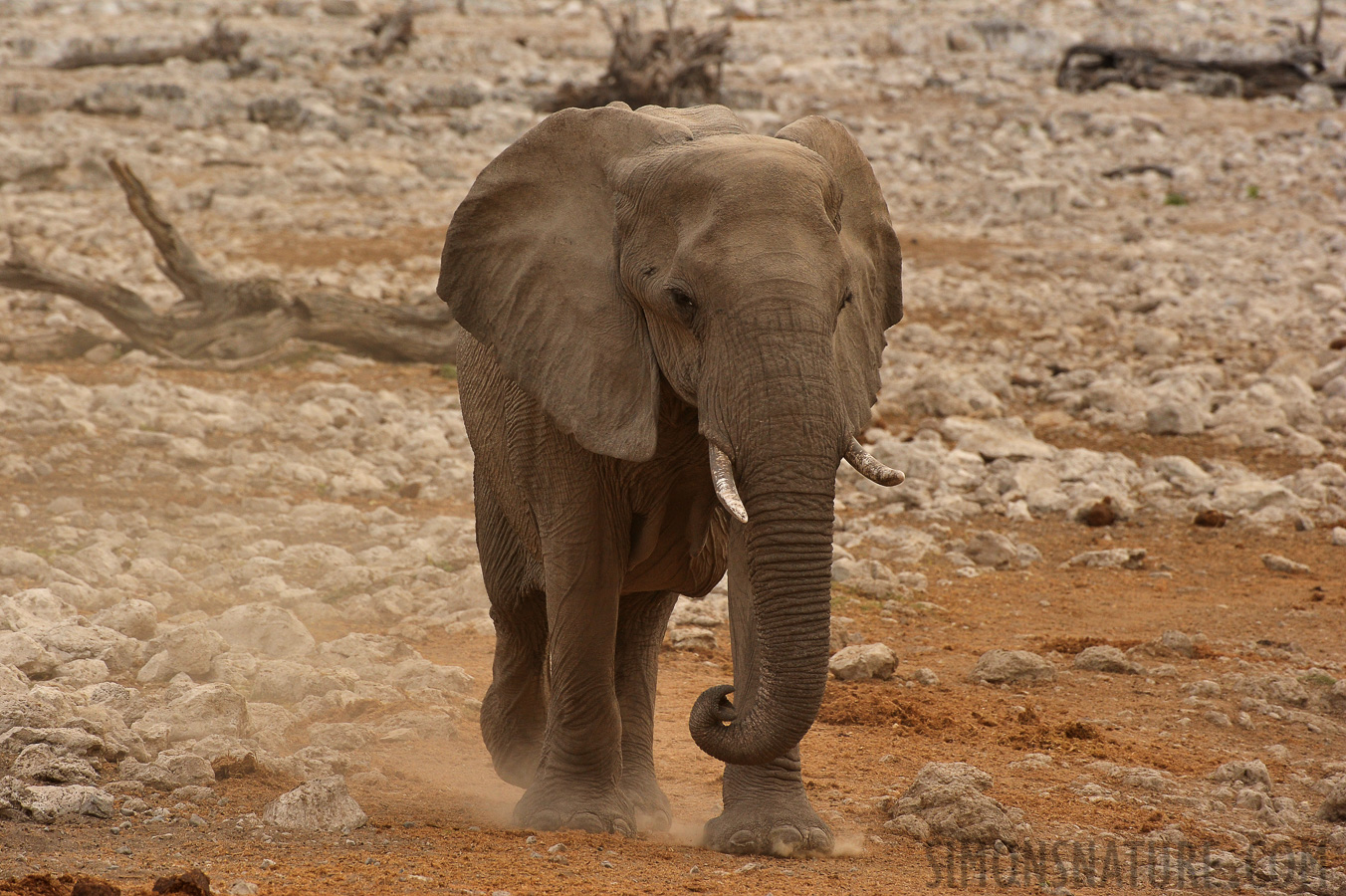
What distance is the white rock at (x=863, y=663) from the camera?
6742 mm

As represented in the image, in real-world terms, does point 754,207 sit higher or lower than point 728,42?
higher

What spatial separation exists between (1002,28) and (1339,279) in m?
12.4

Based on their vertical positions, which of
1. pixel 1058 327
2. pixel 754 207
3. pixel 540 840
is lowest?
pixel 1058 327

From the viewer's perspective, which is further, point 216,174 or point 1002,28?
point 1002,28

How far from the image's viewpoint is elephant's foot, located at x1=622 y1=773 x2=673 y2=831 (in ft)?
16.8

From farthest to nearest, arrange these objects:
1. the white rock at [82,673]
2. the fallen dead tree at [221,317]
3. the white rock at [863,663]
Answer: the fallen dead tree at [221,317] < the white rock at [863,663] < the white rock at [82,673]

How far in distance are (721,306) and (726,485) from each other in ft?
1.62

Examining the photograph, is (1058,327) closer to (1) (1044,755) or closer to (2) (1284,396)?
(2) (1284,396)

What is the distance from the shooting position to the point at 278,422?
9.95m

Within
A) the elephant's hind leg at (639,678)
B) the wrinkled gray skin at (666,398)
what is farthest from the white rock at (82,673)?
the elephant's hind leg at (639,678)

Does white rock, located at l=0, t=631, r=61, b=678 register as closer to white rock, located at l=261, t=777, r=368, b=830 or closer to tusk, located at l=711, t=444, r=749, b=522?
white rock, located at l=261, t=777, r=368, b=830

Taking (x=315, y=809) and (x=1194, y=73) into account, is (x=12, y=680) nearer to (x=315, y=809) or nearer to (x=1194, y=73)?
(x=315, y=809)

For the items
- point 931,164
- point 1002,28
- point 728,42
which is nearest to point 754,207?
point 931,164

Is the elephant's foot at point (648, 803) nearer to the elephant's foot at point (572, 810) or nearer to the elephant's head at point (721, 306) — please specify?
the elephant's foot at point (572, 810)
